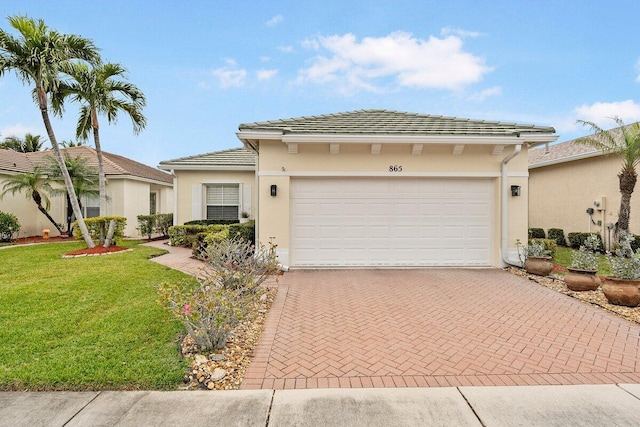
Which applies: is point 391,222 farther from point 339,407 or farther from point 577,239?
point 577,239

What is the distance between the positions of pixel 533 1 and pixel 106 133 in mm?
15434

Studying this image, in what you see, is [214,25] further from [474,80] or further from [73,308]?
[474,80]

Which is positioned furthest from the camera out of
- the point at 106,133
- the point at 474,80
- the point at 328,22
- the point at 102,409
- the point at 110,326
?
the point at 474,80

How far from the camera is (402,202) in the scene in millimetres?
9086

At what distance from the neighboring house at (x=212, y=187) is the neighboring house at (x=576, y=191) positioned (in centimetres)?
1323

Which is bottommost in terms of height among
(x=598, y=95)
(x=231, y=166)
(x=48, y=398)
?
(x=48, y=398)

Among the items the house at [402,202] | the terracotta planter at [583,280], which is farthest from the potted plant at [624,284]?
the house at [402,202]

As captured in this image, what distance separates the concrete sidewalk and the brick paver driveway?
0.70ft

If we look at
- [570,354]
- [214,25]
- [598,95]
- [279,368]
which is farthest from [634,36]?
[279,368]

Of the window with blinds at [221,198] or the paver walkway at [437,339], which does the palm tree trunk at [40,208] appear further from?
the paver walkway at [437,339]

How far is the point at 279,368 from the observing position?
3.56 metres

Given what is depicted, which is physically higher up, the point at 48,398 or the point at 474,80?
the point at 474,80

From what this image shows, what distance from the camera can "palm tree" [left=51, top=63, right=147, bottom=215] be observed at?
36.1ft

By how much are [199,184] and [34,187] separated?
7.75 m
